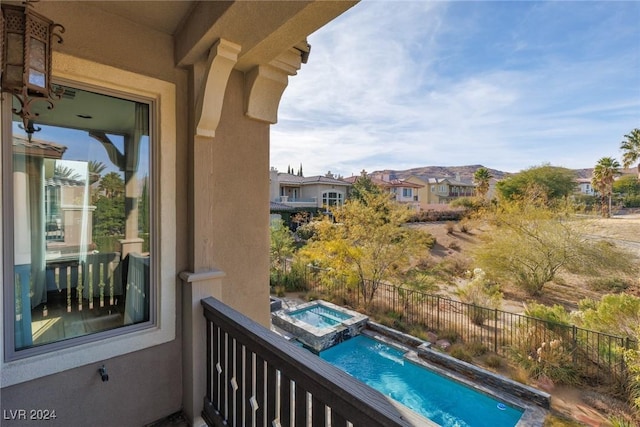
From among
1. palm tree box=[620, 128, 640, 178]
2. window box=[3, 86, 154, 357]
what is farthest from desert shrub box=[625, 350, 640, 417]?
palm tree box=[620, 128, 640, 178]

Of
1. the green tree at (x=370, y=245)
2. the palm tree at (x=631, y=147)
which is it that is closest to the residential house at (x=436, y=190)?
the palm tree at (x=631, y=147)

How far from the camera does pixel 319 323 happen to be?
820cm

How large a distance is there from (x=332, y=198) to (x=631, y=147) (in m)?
20.2

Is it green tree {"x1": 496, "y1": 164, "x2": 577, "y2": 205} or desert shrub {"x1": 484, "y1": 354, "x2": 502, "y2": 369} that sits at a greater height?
green tree {"x1": 496, "y1": 164, "x2": 577, "y2": 205}

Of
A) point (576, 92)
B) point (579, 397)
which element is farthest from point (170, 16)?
point (576, 92)

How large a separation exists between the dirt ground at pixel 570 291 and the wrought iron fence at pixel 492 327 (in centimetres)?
66

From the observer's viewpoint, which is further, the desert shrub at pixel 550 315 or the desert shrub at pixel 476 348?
the desert shrub at pixel 476 348

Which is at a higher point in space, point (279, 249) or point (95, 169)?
point (95, 169)

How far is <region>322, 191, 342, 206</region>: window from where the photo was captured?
24125 millimetres

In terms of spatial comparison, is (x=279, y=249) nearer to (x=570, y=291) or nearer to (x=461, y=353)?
(x=461, y=353)

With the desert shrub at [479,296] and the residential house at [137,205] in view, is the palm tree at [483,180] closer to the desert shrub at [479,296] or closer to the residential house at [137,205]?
the desert shrub at [479,296]

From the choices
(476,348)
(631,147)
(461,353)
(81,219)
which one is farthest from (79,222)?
(631,147)

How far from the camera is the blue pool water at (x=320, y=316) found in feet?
27.0

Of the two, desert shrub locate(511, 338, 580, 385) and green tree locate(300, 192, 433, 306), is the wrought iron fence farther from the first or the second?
green tree locate(300, 192, 433, 306)
